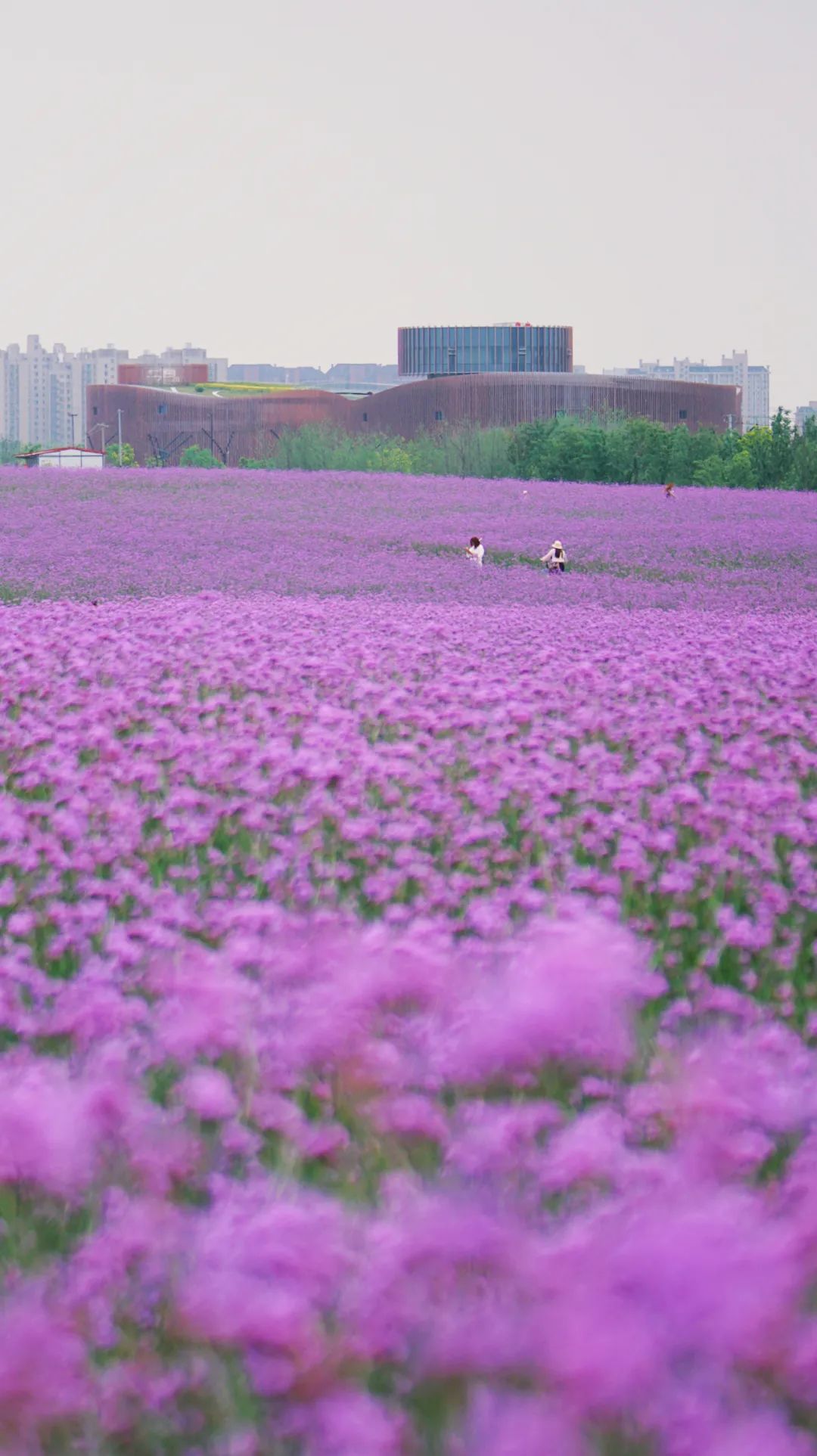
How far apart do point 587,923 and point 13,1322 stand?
0.92 meters

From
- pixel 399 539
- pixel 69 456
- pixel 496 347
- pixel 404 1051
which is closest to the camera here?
pixel 404 1051

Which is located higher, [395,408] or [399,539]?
[395,408]

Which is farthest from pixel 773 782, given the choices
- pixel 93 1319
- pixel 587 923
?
pixel 93 1319

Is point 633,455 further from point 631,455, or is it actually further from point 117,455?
point 117,455

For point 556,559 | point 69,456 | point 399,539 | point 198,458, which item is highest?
point 198,458

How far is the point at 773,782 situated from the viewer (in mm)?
6090

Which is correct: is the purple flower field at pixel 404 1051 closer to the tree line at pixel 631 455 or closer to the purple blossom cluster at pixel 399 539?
the purple blossom cluster at pixel 399 539

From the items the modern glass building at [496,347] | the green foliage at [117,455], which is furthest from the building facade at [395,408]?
the modern glass building at [496,347]

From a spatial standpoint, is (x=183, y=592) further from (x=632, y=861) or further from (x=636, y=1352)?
(x=636, y=1352)

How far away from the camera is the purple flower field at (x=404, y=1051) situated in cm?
123

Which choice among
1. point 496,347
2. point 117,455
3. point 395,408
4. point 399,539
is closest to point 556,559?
point 399,539

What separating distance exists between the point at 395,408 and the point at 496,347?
147 ft

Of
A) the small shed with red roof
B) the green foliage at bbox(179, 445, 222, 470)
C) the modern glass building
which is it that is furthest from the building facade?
the modern glass building

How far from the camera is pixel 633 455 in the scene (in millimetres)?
49844
